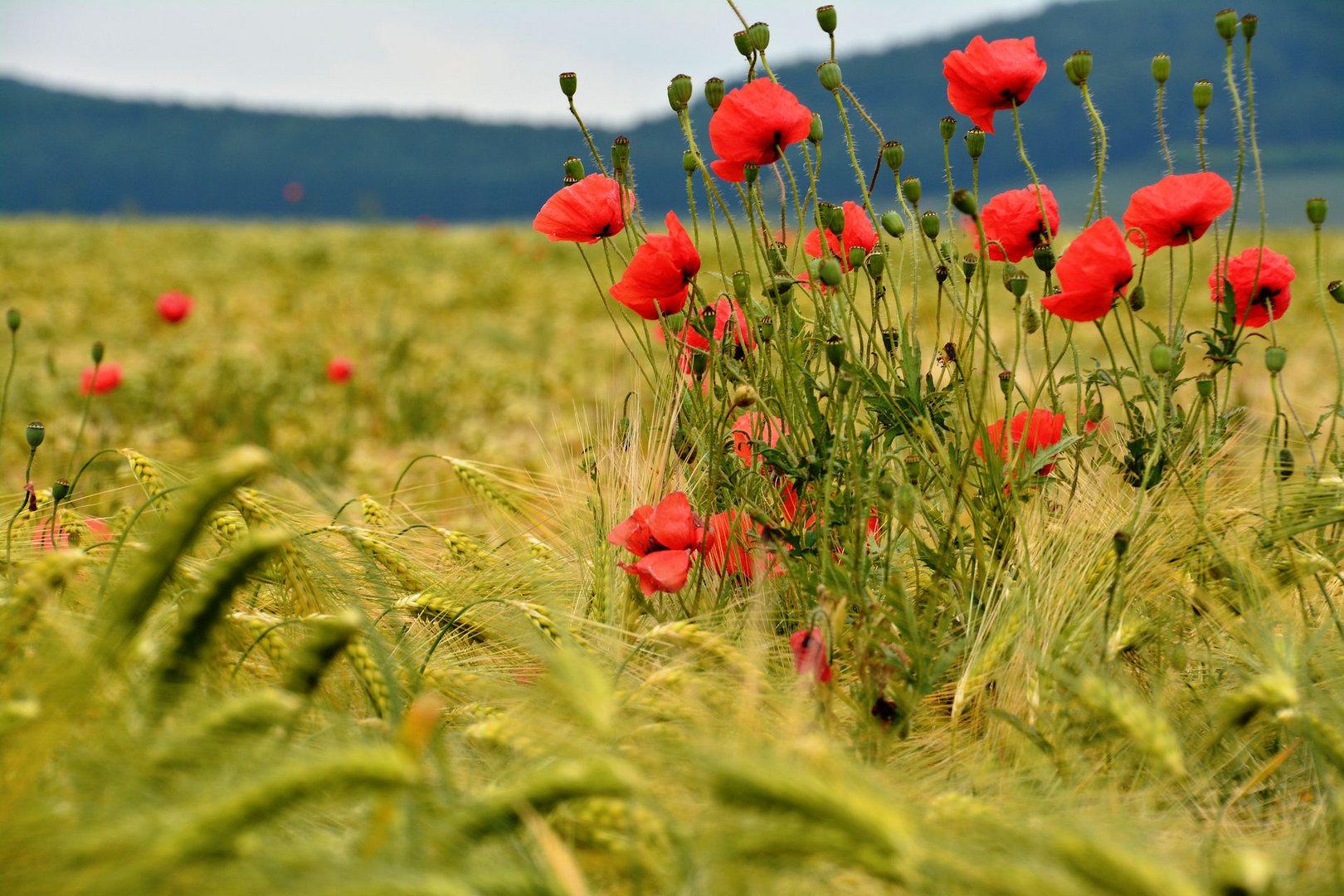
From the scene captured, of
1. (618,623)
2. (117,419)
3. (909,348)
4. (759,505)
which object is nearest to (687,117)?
(909,348)

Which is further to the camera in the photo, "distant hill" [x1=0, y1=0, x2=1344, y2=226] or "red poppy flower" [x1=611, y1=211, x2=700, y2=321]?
"distant hill" [x1=0, y1=0, x2=1344, y2=226]

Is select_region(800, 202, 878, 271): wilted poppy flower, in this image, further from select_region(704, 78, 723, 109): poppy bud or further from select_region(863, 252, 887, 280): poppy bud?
select_region(704, 78, 723, 109): poppy bud

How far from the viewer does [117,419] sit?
4.32 metres

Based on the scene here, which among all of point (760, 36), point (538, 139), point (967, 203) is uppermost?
point (538, 139)

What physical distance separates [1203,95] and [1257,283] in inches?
10.4

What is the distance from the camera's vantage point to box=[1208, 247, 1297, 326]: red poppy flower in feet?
4.82

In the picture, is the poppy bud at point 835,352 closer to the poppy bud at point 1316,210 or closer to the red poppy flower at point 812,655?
the red poppy flower at point 812,655

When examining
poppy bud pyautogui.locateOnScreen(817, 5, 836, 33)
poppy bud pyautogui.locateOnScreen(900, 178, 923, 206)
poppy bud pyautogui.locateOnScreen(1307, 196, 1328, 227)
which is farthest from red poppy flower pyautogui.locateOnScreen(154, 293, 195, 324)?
poppy bud pyautogui.locateOnScreen(1307, 196, 1328, 227)

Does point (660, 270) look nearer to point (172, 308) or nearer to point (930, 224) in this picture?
point (930, 224)

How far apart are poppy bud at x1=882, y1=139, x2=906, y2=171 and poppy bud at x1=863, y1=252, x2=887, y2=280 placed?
12 cm

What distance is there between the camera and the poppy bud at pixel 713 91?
1.43 m

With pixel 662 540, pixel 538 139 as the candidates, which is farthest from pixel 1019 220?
pixel 538 139

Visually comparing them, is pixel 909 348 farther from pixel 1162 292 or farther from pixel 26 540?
pixel 1162 292

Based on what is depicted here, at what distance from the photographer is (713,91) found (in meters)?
1.43
